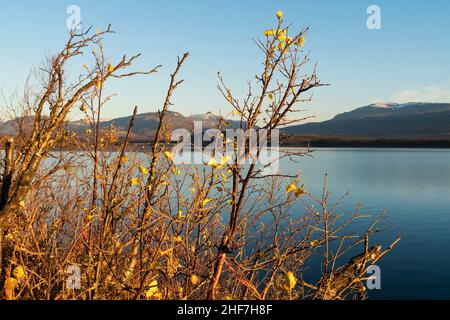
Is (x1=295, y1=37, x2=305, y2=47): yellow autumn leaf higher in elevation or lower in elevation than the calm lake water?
higher

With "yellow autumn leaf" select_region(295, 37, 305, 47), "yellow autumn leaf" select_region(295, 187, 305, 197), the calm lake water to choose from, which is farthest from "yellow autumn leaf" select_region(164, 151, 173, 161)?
the calm lake water

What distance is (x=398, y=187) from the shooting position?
42.4 metres

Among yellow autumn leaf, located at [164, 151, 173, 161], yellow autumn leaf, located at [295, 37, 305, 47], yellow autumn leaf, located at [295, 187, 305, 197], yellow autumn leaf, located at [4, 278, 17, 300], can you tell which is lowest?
yellow autumn leaf, located at [4, 278, 17, 300]

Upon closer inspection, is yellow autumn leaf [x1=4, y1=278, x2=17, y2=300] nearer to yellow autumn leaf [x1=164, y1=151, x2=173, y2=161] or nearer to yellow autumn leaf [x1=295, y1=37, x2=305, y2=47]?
yellow autumn leaf [x1=164, y1=151, x2=173, y2=161]

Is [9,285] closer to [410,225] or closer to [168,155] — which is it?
[168,155]

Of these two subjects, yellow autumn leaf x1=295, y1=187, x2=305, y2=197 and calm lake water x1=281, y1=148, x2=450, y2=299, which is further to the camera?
calm lake water x1=281, y1=148, x2=450, y2=299

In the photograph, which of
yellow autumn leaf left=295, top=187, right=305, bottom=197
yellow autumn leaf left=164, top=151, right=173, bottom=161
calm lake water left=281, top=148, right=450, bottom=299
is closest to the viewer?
yellow autumn leaf left=295, top=187, right=305, bottom=197

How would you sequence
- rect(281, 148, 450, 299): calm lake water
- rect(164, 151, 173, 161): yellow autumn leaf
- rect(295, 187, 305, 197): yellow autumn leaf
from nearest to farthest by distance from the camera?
rect(295, 187, 305, 197): yellow autumn leaf < rect(164, 151, 173, 161): yellow autumn leaf < rect(281, 148, 450, 299): calm lake water

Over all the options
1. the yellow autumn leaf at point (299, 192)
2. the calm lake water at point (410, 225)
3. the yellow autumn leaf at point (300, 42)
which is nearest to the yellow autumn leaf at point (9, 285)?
the yellow autumn leaf at point (299, 192)

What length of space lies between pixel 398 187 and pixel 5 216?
1746 inches

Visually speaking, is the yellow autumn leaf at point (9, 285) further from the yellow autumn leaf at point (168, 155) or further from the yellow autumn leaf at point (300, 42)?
the yellow autumn leaf at point (300, 42)

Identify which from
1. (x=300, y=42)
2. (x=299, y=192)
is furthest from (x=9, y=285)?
(x=300, y=42)

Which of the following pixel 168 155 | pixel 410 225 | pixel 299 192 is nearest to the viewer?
pixel 299 192
